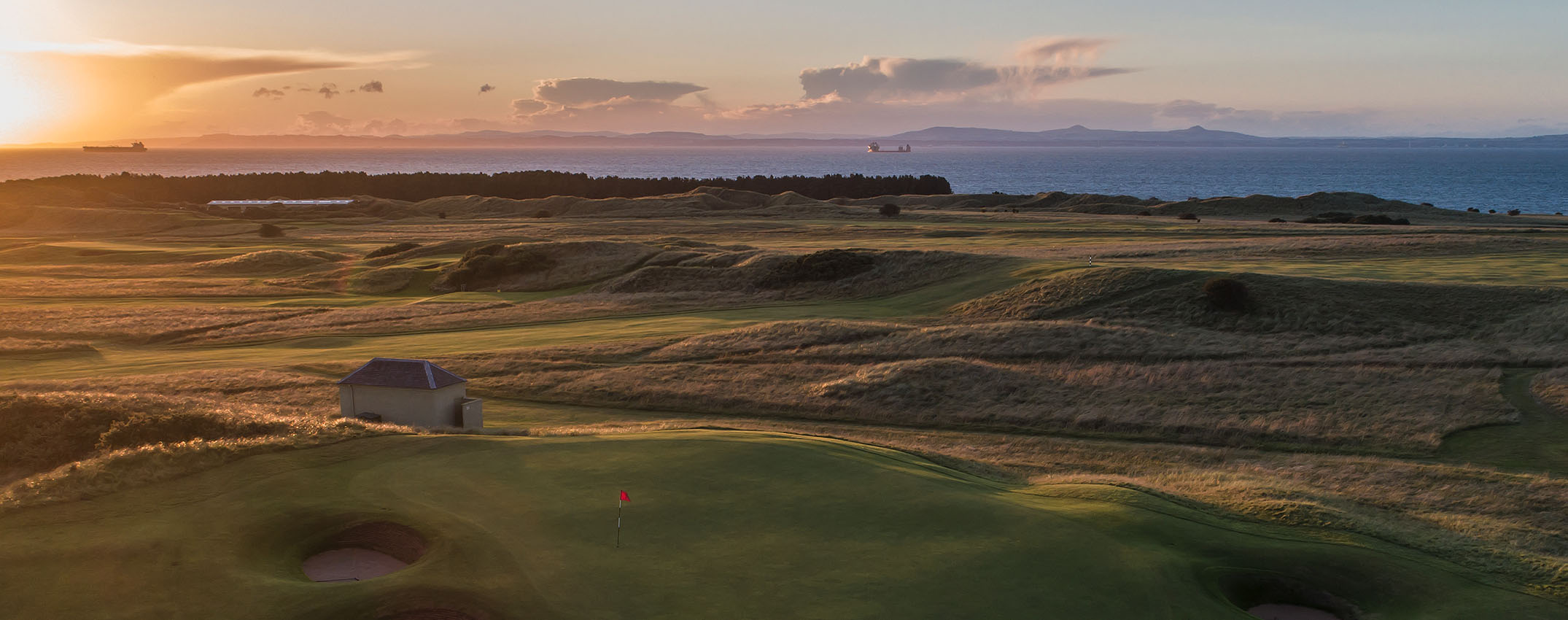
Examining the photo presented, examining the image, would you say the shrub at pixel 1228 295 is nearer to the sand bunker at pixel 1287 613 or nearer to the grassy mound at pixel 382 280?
the sand bunker at pixel 1287 613

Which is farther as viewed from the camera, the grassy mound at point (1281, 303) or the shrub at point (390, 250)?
the shrub at point (390, 250)

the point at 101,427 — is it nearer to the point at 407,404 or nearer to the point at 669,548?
the point at 407,404

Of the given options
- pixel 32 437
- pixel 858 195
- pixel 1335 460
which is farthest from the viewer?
pixel 858 195

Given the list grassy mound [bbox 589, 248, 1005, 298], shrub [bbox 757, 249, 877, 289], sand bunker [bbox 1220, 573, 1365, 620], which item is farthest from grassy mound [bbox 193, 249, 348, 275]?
sand bunker [bbox 1220, 573, 1365, 620]

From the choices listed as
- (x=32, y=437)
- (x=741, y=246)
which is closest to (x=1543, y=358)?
(x=32, y=437)

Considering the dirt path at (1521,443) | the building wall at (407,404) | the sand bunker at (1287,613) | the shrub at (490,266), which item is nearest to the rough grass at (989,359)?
the dirt path at (1521,443)

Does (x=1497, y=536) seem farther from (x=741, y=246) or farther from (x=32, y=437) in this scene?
(x=741, y=246)
